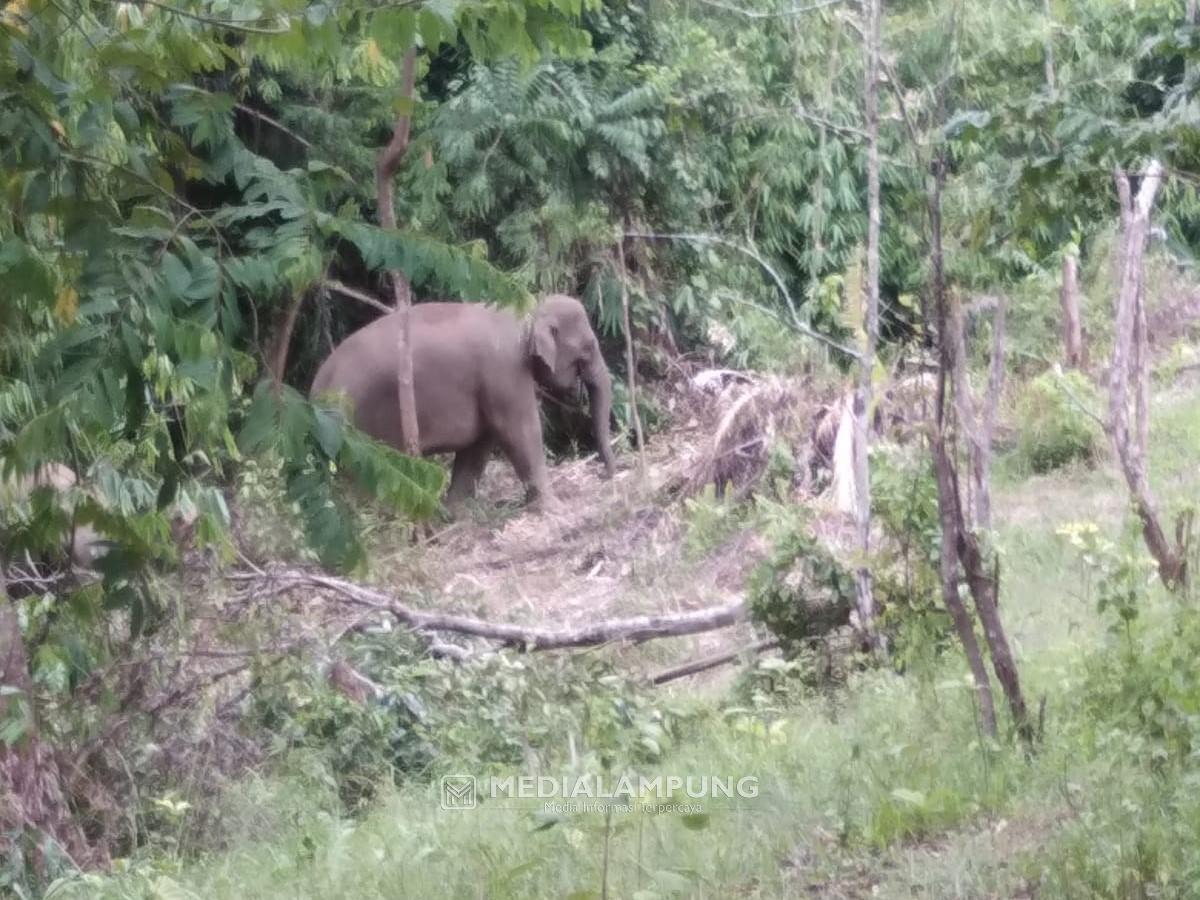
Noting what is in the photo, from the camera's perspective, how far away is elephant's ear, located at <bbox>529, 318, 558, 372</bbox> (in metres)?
12.4

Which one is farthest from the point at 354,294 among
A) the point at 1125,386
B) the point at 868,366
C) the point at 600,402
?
the point at 1125,386

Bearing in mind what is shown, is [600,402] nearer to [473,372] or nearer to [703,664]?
[473,372]

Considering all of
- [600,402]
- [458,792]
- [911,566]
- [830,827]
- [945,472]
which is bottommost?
[600,402]

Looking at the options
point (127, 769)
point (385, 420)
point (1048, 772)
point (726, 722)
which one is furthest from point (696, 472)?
point (1048, 772)

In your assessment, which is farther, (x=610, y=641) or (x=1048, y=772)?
(x=610, y=641)

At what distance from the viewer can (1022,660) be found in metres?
5.80

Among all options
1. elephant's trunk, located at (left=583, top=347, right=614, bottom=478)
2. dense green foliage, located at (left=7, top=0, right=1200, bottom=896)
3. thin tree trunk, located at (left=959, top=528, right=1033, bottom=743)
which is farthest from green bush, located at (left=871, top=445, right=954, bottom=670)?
elephant's trunk, located at (left=583, top=347, right=614, bottom=478)

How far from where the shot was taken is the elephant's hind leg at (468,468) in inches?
510

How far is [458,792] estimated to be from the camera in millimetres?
5348

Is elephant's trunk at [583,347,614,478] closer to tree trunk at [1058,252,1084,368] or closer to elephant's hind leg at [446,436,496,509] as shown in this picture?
elephant's hind leg at [446,436,496,509]

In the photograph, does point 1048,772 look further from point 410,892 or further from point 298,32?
point 298,32

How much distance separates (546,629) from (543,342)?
4.98 meters

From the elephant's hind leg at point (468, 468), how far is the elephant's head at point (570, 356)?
2.42ft

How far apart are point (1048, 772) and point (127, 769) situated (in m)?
3.29
